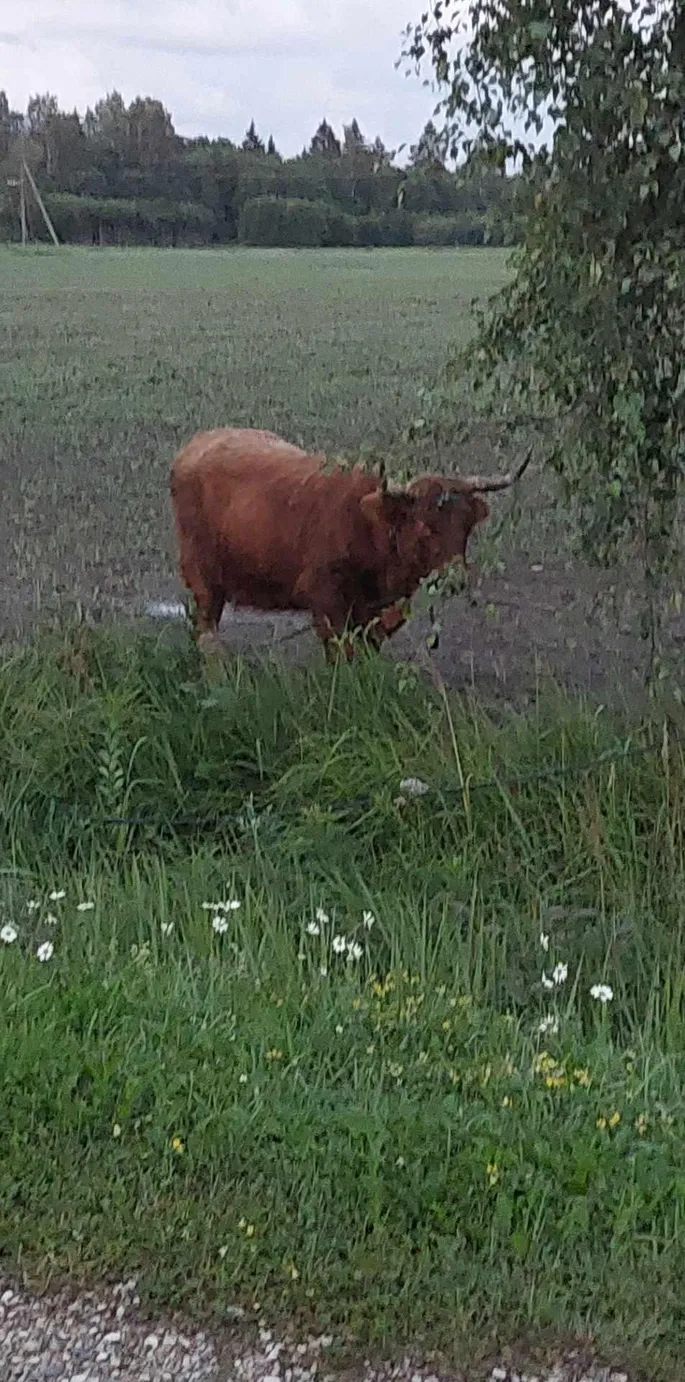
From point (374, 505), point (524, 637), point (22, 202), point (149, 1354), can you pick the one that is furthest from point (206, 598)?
point (22, 202)

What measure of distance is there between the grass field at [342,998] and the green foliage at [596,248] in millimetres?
1013

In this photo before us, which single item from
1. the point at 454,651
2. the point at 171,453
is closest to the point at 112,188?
the point at 171,453

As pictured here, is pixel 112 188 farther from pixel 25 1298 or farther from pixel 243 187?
pixel 25 1298

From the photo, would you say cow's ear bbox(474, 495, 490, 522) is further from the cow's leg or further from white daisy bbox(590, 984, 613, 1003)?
white daisy bbox(590, 984, 613, 1003)

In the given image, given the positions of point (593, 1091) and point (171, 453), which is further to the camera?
point (171, 453)

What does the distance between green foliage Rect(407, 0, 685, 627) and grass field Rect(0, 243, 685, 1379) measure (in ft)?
3.32

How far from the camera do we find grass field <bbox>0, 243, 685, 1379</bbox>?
306 cm

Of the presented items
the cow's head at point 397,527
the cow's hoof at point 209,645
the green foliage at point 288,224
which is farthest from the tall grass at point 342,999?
the green foliage at point 288,224

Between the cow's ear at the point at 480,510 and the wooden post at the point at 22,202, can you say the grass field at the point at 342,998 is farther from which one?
the wooden post at the point at 22,202

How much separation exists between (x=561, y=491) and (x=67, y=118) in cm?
5697

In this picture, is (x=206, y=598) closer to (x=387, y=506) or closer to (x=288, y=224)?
(x=387, y=506)

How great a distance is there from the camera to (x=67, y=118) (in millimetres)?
57844

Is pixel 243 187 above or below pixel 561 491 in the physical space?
above

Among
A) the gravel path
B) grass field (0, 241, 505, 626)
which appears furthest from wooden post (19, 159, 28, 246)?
the gravel path
